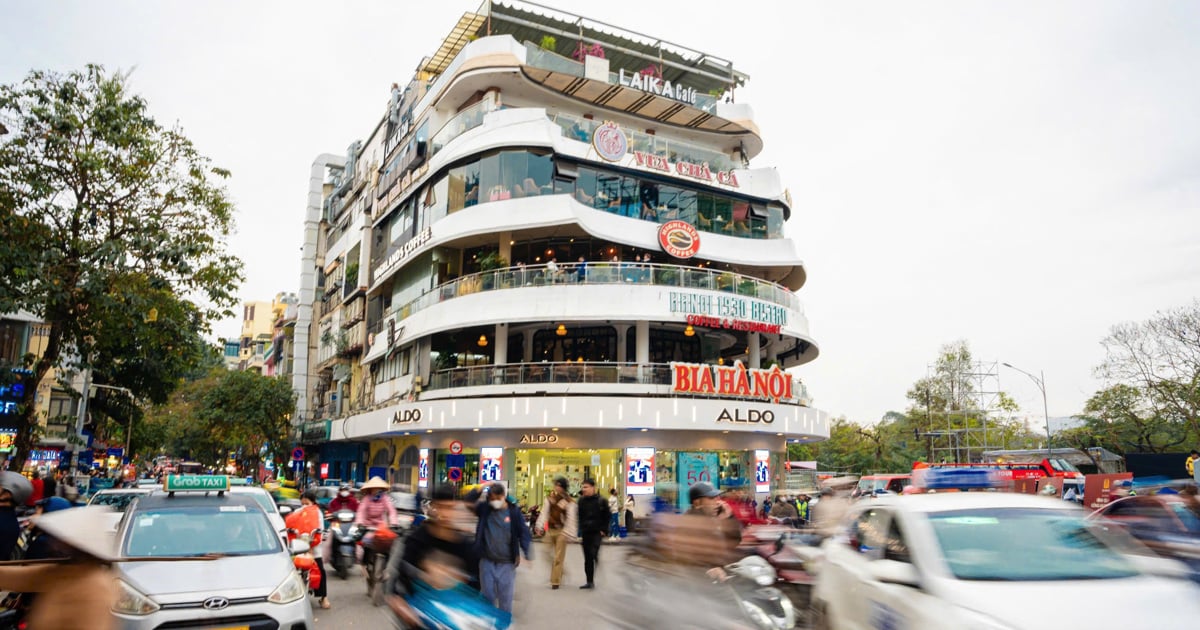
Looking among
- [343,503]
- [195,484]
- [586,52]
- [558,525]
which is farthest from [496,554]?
[586,52]

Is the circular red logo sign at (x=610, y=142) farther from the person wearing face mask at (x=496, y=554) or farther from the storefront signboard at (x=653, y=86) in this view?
the person wearing face mask at (x=496, y=554)

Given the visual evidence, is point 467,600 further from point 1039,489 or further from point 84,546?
point 1039,489

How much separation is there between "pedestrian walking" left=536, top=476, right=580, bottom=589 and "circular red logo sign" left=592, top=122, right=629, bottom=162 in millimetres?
21344

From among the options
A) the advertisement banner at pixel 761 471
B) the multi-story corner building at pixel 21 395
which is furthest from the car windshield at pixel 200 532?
the advertisement banner at pixel 761 471

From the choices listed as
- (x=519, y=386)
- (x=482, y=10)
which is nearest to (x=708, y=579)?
(x=519, y=386)

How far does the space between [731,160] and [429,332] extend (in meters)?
16.6

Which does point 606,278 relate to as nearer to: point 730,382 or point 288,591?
point 730,382

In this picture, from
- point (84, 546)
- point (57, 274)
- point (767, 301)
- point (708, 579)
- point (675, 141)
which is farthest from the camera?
point (675, 141)

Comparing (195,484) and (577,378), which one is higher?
(577,378)

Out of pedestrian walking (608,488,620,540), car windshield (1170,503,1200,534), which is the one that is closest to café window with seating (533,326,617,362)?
pedestrian walking (608,488,620,540)

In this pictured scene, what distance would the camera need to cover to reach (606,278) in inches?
1200

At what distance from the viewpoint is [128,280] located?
20.8 m

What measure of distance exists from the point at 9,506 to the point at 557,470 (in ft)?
80.3

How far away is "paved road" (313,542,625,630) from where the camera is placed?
406 inches
